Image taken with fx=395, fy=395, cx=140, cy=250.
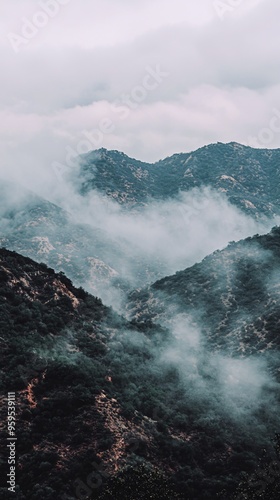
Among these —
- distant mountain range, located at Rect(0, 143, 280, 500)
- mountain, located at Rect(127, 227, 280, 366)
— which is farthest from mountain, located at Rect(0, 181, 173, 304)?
distant mountain range, located at Rect(0, 143, 280, 500)

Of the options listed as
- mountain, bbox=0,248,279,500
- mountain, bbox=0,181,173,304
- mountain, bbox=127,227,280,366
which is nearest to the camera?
mountain, bbox=0,248,279,500

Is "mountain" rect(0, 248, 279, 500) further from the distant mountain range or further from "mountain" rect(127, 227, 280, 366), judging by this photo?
"mountain" rect(127, 227, 280, 366)

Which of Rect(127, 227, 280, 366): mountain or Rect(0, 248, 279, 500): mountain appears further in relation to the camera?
Rect(127, 227, 280, 366): mountain

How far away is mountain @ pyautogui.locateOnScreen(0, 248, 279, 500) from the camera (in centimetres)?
→ 3044

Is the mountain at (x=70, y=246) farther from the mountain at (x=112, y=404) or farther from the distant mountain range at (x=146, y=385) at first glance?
the mountain at (x=112, y=404)

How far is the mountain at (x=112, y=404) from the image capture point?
30.4 metres

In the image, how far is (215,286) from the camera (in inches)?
3378

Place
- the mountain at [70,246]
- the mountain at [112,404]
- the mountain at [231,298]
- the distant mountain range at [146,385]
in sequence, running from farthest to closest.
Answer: the mountain at [70,246] < the mountain at [231,298] < the distant mountain range at [146,385] < the mountain at [112,404]

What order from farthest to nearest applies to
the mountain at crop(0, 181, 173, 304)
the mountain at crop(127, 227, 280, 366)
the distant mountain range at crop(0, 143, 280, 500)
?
the mountain at crop(0, 181, 173, 304), the mountain at crop(127, 227, 280, 366), the distant mountain range at crop(0, 143, 280, 500)

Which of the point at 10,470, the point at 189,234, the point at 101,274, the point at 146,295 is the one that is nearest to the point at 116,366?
the point at 10,470

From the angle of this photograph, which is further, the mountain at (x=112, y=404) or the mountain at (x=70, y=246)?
the mountain at (x=70, y=246)

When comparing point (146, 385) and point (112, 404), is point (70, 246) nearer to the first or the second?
point (146, 385)

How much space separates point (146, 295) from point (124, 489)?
7068 cm

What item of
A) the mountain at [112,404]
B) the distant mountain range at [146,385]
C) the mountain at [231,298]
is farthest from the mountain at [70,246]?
the mountain at [112,404]
